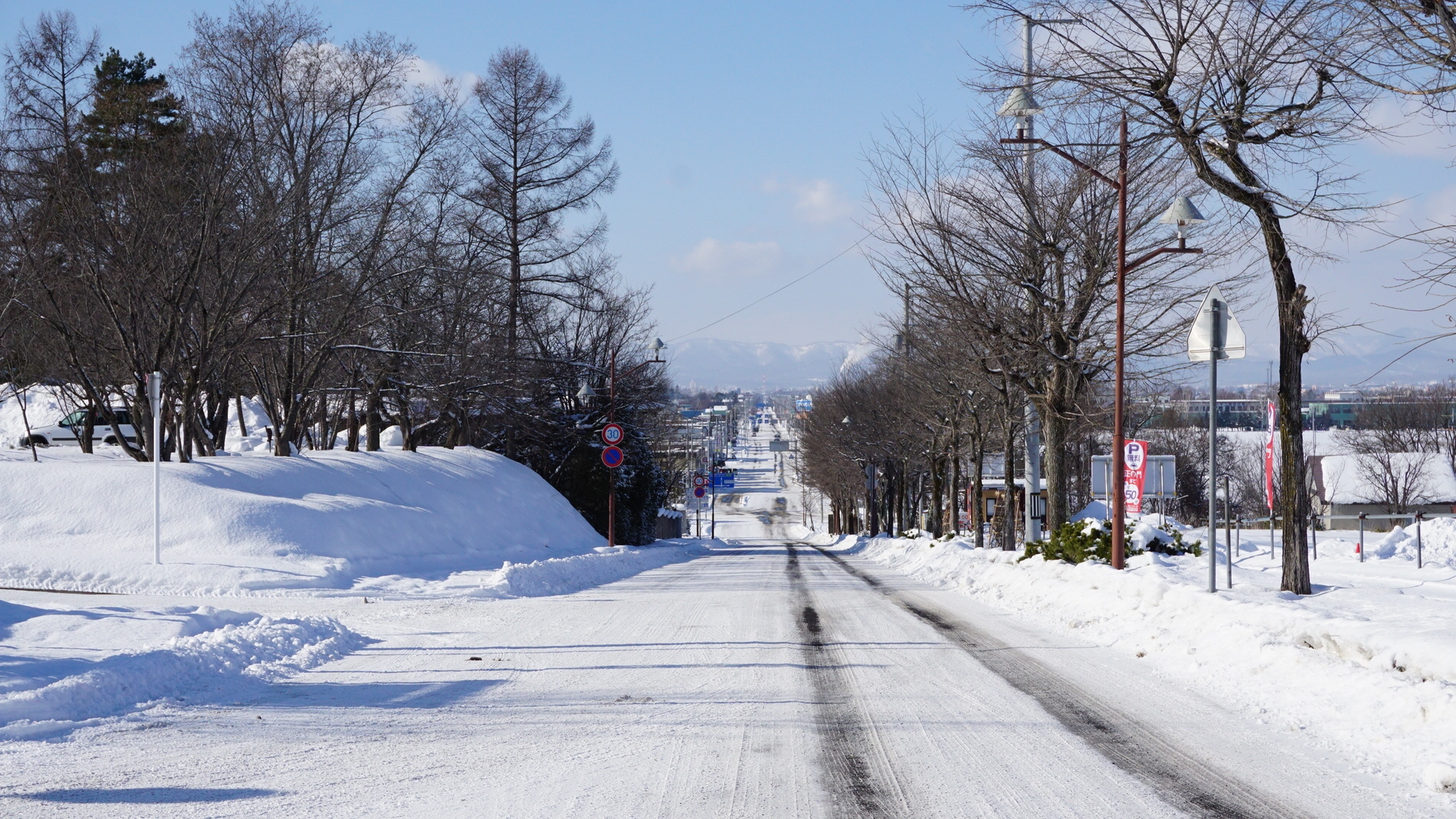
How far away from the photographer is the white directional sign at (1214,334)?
42.2 ft

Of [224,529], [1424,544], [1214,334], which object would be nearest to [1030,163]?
[1214,334]

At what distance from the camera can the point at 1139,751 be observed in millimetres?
6469

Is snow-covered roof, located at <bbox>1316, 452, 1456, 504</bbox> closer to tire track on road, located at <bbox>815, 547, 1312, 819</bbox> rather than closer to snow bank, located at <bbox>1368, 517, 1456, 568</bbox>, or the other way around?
snow bank, located at <bbox>1368, 517, 1456, 568</bbox>

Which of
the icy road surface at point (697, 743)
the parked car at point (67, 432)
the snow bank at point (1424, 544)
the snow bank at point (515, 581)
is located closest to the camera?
the icy road surface at point (697, 743)

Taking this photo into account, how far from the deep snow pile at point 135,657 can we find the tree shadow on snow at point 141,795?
1.47 m

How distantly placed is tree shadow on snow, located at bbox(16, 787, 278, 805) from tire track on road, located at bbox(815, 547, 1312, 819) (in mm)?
4625

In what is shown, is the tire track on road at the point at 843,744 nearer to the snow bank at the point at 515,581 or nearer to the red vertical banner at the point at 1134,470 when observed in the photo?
the snow bank at the point at 515,581

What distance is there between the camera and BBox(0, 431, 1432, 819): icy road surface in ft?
17.4

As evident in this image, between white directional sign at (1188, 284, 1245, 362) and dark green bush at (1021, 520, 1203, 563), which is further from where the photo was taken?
dark green bush at (1021, 520, 1203, 563)

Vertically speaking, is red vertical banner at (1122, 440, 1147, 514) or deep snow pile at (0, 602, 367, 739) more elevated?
red vertical banner at (1122, 440, 1147, 514)

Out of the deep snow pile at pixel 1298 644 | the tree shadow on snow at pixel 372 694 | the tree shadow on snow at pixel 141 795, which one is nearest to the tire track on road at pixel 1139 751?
the deep snow pile at pixel 1298 644

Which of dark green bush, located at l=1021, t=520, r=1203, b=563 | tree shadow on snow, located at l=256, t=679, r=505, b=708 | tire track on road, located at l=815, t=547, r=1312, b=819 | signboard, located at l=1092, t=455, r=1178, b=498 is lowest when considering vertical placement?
tree shadow on snow, located at l=256, t=679, r=505, b=708

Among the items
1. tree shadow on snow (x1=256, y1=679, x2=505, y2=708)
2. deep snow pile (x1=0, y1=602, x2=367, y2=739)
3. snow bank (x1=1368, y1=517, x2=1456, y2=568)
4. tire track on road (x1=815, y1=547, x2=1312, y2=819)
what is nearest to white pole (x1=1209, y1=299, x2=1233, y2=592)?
tire track on road (x1=815, y1=547, x2=1312, y2=819)

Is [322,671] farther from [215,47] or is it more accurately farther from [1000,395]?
[1000,395]
